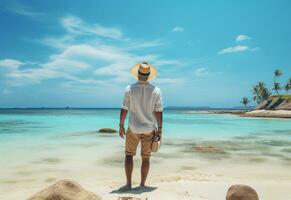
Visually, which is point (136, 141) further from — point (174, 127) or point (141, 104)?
point (174, 127)

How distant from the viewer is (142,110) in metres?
5.40

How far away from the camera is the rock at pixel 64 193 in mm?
Result: 3893

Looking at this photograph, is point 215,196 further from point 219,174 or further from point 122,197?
point 219,174

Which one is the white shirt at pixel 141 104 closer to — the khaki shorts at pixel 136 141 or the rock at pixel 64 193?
the khaki shorts at pixel 136 141

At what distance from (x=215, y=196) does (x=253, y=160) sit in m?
4.90

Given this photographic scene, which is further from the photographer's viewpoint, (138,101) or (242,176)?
(242,176)

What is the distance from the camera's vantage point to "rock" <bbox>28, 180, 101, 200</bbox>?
3.89 metres

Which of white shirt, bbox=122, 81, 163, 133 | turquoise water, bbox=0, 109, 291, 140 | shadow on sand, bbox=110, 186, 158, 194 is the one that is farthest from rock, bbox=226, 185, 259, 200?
turquoise water, bbox=0, 109, 291, 140

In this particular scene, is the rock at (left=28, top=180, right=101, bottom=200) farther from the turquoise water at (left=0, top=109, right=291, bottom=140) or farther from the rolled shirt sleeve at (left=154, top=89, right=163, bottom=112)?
the turquoise water at (left=0, top=109, right=291, bottom=140)

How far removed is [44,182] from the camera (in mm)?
6820

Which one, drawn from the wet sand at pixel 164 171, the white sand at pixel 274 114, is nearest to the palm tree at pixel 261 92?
the white sand at pixel 274 114

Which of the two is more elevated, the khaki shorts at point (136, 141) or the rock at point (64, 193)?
the khaki shorts at point (136, 141)

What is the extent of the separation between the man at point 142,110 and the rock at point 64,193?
1390 mm

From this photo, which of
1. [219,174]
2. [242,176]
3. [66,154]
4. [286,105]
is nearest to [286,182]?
[242,176]
